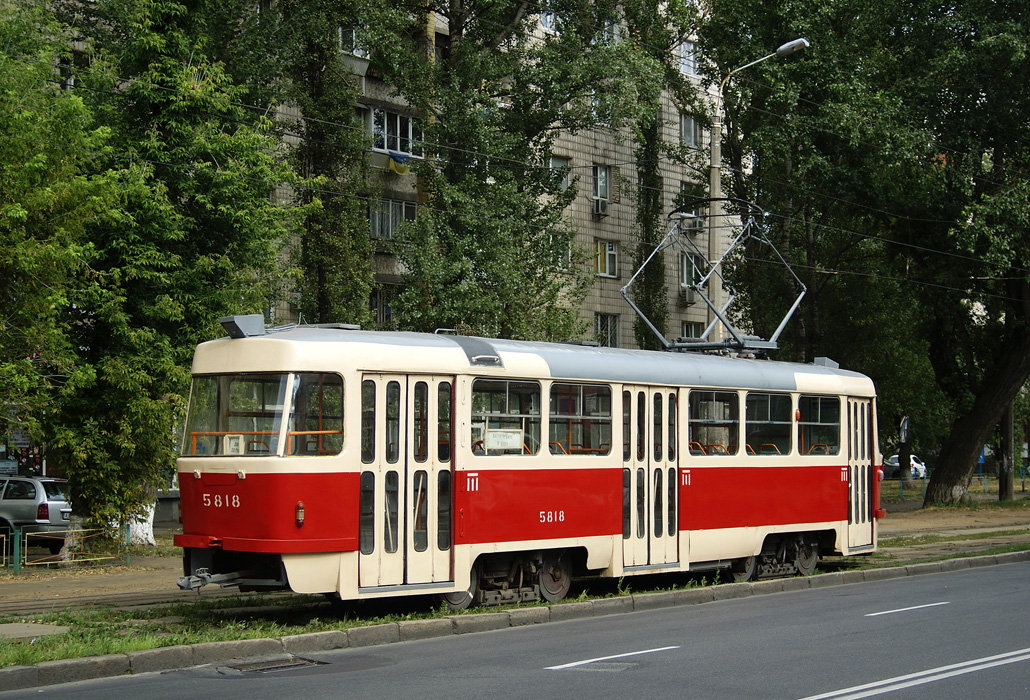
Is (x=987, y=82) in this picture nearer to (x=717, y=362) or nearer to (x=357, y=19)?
(x=357, y=19)

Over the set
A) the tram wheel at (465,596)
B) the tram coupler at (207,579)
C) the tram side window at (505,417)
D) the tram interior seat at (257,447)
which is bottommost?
the tram wheel at (465,596)

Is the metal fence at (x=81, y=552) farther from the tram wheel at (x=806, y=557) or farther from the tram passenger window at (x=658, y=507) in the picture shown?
the tram wheel at (x=806, y=557)

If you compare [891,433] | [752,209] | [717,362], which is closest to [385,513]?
[717,362]

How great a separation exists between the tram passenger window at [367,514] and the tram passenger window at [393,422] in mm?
332

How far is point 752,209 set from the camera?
20953 mm

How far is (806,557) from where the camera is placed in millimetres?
17922

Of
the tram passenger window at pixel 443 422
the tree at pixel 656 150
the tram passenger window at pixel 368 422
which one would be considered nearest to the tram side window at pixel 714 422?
the tram passenger window at pixel 443 422

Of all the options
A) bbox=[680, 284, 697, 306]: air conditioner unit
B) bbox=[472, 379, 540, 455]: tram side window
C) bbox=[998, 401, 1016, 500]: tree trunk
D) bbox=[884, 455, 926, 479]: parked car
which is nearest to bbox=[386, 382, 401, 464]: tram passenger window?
bbox=[472, 379, 540, 455]: tram side window

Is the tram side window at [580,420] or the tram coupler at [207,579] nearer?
the tram coupler at [207,579]

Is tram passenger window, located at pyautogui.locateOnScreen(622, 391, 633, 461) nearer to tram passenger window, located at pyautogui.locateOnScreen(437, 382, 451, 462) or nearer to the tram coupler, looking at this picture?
tram passenger window, located at pyautogui.locateOnScreen(437, 382, 451, 462)

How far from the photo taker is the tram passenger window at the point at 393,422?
12.3 m

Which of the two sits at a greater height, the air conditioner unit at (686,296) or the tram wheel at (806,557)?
the air conditioner unit at (686,296)

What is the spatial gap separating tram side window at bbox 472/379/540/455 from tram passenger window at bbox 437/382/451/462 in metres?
0.36

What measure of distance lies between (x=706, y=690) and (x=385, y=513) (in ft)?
15.2
